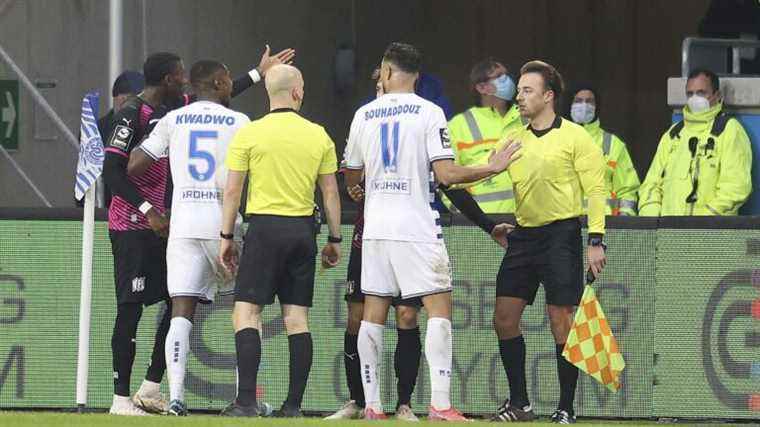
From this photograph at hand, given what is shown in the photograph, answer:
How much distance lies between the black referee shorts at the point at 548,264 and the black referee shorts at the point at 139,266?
6.95 ft

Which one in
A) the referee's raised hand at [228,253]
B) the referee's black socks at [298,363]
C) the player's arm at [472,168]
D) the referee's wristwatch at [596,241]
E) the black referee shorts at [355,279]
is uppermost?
the player's arm at [472,168]

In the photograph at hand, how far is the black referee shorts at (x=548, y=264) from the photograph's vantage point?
12266 mm

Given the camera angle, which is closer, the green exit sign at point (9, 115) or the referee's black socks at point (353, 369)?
the referee's black socks at point (353, 369)

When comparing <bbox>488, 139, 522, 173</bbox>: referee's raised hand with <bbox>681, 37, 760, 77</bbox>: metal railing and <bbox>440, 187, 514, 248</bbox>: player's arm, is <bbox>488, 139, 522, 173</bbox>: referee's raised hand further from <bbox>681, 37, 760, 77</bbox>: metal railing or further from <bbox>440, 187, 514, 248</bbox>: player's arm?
<bbox>681, 37, 760, 77</bbox>: metal railing

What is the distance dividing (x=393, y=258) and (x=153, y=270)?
1.79 meters

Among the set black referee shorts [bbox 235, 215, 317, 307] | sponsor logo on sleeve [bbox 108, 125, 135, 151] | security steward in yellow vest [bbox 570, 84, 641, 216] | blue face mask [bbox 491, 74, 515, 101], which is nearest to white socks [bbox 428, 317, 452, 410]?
black referee shorts [bbox 235, 215, 317, 307]

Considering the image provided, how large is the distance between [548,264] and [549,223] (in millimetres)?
248

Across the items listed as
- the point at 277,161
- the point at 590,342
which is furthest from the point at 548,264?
the point at 277,161

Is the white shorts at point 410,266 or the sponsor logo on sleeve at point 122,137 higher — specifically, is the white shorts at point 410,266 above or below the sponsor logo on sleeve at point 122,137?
below

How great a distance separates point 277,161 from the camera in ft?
38.0

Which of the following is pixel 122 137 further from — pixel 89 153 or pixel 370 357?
pixel 370 357

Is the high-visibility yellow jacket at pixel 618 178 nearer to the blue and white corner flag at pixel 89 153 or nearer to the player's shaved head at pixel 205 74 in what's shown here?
the player's shaved head at pixel 205 74

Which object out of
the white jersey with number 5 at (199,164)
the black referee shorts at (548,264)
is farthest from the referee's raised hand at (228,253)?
the black referee shorts at (548,264)

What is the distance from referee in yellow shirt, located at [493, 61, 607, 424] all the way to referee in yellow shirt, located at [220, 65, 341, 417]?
1.31 m
